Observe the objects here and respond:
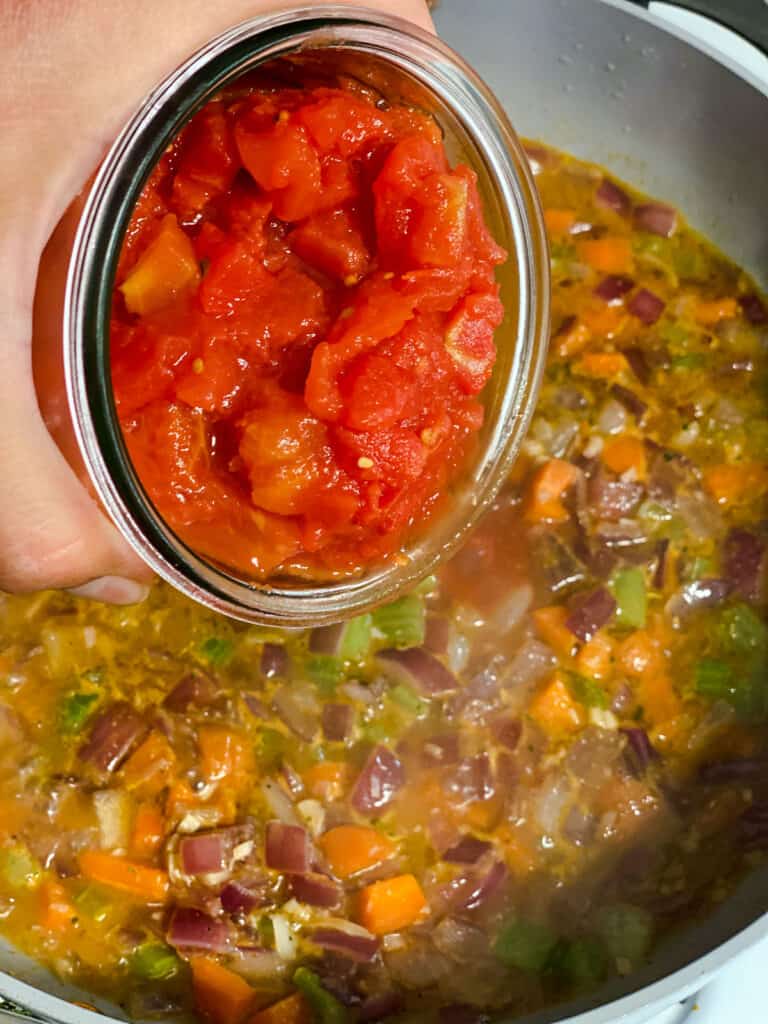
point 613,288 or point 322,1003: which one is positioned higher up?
point 613,288

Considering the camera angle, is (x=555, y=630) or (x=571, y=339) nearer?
(x=555, y=630)

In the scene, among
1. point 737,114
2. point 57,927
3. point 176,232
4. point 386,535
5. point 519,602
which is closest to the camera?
point 176,232


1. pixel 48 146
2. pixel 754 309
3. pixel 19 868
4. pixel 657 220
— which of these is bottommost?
pixel 19 868

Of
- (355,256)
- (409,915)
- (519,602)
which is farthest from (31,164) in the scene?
(409,915)

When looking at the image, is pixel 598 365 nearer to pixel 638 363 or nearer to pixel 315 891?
pixel 638 363

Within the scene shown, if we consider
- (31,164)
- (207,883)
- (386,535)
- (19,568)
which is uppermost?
(31,164)

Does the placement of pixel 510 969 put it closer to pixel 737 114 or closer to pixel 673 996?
pixel 673 996

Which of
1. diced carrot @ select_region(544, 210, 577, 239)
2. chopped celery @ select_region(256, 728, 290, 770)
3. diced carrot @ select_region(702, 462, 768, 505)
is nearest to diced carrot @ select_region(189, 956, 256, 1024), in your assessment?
chopped celery @ select_region(256, 728, 290, 770)

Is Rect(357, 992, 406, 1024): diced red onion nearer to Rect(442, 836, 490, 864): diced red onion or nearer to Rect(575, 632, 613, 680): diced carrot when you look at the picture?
Rect(442, 836, 490, 864): diced red onion

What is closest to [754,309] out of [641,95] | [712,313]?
[712,313]
